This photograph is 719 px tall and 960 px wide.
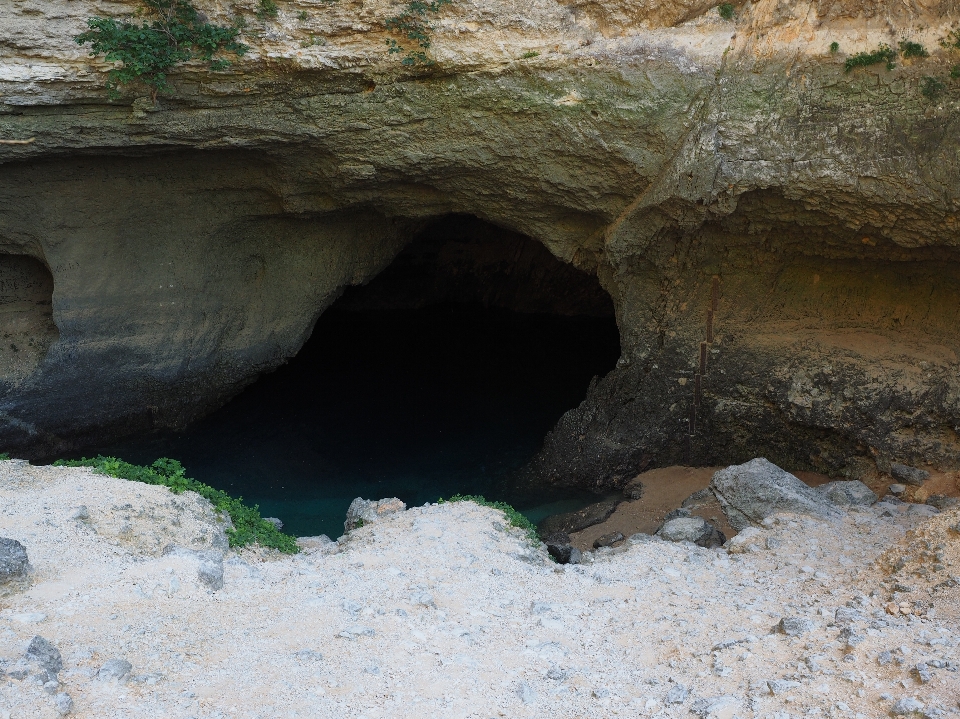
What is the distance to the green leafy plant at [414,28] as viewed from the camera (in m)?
7.50

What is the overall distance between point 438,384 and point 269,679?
30.3ft

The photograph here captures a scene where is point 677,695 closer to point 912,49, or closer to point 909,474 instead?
point 909,474

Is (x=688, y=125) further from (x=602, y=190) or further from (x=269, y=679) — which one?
(x=269, y=679)

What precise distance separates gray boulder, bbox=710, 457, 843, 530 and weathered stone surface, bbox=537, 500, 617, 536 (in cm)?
146

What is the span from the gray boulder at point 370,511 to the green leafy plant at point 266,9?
441 cm

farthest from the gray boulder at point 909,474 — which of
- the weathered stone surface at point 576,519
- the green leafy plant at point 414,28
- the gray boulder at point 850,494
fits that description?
the green leafy plant at point 414,28

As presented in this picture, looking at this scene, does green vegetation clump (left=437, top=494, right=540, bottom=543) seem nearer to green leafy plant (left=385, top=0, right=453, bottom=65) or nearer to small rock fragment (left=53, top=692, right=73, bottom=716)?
small rock fragment (left=53, top=692, right=73, bottom=716)

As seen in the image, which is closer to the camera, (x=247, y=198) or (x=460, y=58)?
(x=460, y=58)

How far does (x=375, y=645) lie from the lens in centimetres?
430

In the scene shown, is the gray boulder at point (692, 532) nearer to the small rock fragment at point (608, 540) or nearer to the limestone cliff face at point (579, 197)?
the small rock fragment at point (608, 540)

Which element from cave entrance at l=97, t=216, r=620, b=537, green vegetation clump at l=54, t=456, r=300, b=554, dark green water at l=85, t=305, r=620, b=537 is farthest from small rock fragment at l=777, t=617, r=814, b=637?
cave entrance at l=97, t=216, r=620, b=537

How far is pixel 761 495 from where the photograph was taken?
6879 mm

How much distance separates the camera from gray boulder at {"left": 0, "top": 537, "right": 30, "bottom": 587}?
452 centimetres

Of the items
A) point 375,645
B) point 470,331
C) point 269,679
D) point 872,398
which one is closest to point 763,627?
point 375,645
